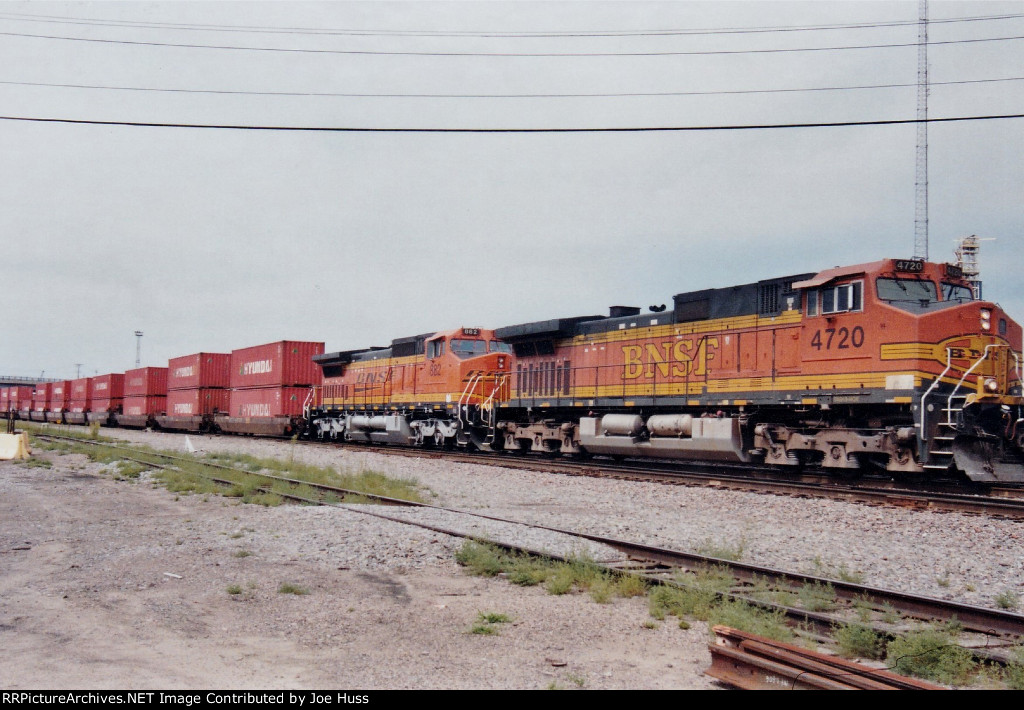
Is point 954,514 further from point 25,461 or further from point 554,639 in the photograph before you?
point 25,461

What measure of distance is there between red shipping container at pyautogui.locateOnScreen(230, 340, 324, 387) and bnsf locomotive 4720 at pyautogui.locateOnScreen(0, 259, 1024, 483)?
8603mm

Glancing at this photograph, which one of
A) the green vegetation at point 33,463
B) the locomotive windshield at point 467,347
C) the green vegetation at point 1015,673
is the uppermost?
the locomotive windshield at point 467,347

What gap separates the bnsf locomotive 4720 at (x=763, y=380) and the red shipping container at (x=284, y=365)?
8603 millimetres

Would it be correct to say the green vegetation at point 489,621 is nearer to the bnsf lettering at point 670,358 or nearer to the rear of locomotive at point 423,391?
the bnsf lettering at point 670,358

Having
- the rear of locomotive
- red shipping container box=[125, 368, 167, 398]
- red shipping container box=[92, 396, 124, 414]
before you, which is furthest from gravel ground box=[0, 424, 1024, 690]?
red shipping container box=[92, 396, 124, 414]

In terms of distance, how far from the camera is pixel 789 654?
4.18 metres

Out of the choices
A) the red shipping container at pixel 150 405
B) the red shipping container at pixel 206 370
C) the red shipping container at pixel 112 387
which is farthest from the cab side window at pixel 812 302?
the red shipping container at pixel 112 387

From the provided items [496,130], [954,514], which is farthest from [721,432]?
[496,130]

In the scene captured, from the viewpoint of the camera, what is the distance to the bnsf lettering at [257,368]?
34.2 m

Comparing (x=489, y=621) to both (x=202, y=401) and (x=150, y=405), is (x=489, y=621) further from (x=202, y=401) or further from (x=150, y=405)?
(x=150, y=405)

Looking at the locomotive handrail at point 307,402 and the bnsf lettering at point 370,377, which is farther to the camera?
the locomotive handrail at point 307,402

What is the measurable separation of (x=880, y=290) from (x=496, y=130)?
22.4 ft

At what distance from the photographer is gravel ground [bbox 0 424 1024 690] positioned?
15.4 ft

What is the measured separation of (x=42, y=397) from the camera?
2589 inches
